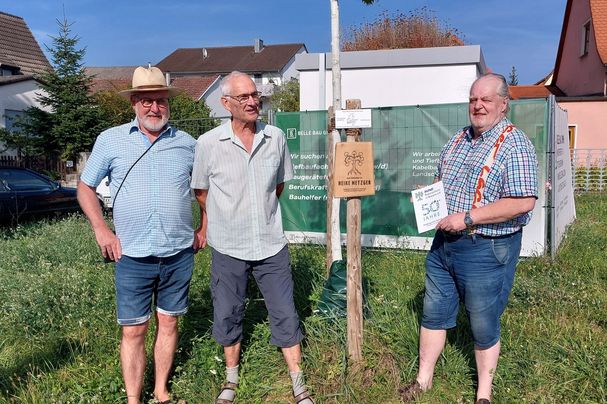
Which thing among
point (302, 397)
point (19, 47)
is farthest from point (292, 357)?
point (19, 47)

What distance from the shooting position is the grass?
10.9 feet

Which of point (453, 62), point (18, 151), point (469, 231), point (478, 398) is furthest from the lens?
point (18, 151)

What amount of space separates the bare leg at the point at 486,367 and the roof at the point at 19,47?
32886 millimetres

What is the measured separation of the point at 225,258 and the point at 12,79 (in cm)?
2617

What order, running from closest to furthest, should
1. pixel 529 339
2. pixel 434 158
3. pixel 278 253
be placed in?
pixel 278 253
pixel 529 339
pixel 434 158

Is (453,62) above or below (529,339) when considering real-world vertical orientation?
above

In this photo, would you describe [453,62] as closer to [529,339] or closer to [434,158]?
[434,158]

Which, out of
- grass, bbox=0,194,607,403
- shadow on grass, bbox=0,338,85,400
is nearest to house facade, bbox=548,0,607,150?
grass, bbox=0,194,607,403

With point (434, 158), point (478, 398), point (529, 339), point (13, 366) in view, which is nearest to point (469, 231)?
point (478, 398)

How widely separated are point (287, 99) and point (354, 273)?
112 ft

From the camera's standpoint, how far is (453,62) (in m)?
9.29

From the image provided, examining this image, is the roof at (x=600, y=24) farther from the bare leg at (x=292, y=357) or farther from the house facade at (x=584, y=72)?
the bare leg at (x=292, y=357)

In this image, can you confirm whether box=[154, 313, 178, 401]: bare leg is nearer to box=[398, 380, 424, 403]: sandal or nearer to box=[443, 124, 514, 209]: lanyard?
box=[398, 380, 424, 403]: sandal

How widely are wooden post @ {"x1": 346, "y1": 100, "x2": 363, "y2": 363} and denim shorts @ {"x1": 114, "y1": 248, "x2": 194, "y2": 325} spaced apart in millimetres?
1014
